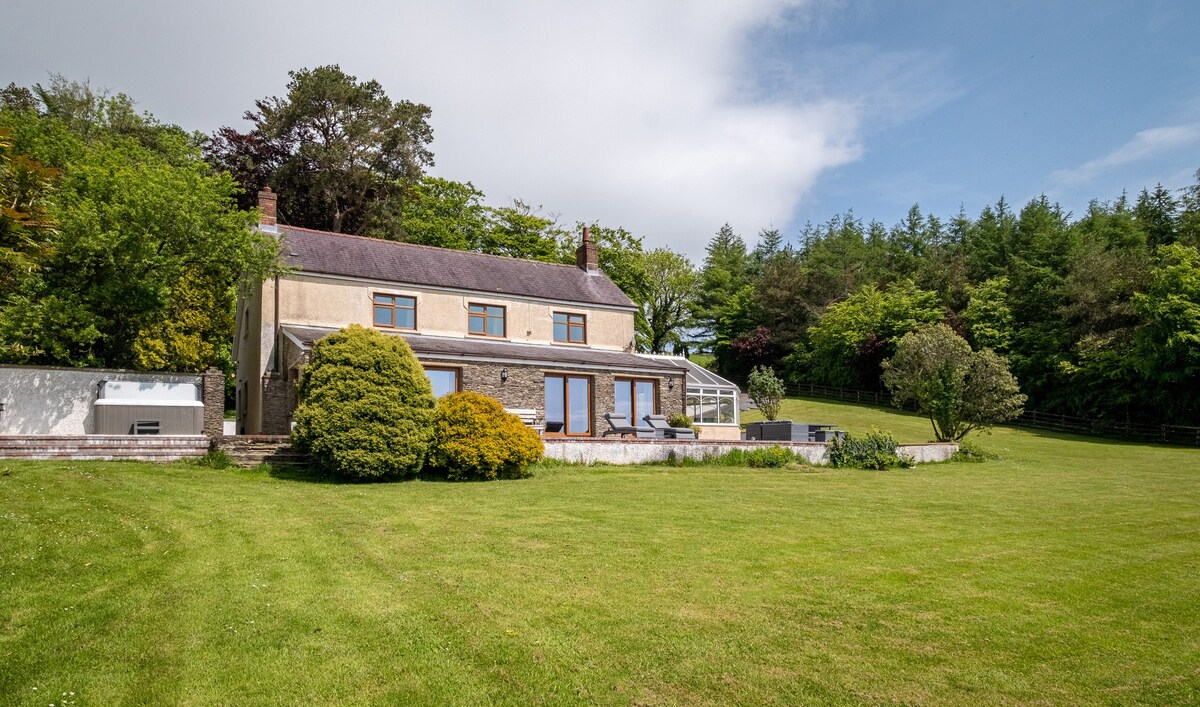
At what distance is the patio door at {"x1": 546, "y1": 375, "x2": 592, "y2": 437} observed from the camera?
23.8 m

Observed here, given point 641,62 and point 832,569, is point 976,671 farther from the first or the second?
point 641,62

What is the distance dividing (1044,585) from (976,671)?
2820mm

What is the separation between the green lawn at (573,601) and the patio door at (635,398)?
1333 centimetres

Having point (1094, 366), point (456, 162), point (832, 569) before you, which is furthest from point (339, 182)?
point (1094, 366)

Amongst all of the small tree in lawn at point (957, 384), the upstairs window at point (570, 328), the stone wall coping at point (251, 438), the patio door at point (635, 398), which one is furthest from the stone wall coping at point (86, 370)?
the small tree in lawn at point (957, 384)

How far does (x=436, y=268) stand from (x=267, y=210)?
605 cm

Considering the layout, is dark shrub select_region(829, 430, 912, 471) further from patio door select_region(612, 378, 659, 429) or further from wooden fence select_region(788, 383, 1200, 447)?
wooden fence select_region(788, 383, 1200, 447)

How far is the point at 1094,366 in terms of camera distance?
39.6 m

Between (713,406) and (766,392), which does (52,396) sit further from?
(766,392)

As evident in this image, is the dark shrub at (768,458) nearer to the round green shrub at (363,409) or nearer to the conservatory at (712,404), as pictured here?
the conservatory at (712,404)

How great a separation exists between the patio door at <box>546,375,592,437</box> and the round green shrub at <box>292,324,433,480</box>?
8461 millimetres

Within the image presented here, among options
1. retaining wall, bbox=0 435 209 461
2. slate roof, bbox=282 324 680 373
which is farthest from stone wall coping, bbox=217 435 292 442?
slate roof, bbox=282 324 680 373

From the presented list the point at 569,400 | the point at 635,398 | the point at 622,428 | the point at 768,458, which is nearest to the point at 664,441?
the point at 768,458

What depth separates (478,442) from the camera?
49.0 feet
